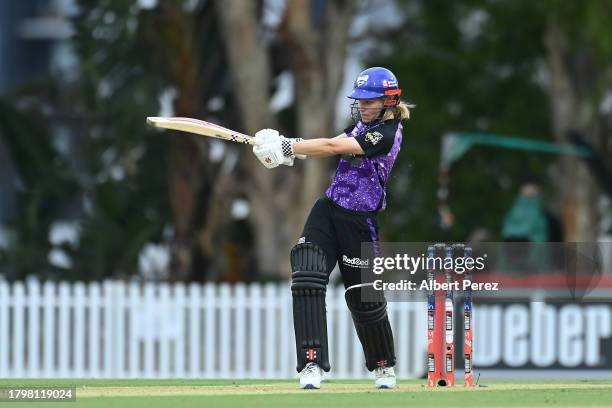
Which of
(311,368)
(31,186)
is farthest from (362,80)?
(31,186)

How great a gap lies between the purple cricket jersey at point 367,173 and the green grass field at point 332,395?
3.56 feet

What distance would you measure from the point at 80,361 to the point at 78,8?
4642 mm

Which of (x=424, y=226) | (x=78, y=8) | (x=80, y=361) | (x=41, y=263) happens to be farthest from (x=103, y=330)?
(x=424, y=226)

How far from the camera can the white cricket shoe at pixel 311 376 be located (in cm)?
1015

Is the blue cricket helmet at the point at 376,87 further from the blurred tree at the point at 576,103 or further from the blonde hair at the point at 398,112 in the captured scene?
the blurred tree at the point at 576,103

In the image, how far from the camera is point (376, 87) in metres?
10.1

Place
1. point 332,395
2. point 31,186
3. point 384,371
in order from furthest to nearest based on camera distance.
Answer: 1. point 31,186
2. point 384,371
3. point 332,395

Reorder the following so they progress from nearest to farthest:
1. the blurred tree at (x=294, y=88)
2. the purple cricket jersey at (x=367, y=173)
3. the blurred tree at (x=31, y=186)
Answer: the purple cricket jersey at (x=367, y=173), the blurred tree at (x=294, y=88), the blurred tree at (x=31, y=186)

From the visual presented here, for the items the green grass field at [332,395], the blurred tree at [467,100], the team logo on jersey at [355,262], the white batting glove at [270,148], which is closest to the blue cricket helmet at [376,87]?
the white batting glove at [270,148]

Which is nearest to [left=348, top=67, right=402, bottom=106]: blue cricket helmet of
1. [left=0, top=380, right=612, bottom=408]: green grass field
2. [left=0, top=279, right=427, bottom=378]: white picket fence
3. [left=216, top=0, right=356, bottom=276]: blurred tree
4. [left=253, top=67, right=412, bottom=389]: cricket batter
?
[left=253, top=67, right=412, bottom=389]: cricket batter

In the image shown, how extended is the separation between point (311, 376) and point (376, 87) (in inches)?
66.4

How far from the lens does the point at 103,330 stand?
18.5 m

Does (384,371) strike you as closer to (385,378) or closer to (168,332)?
(385,378)

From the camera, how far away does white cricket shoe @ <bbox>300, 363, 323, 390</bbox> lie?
10148 mm
